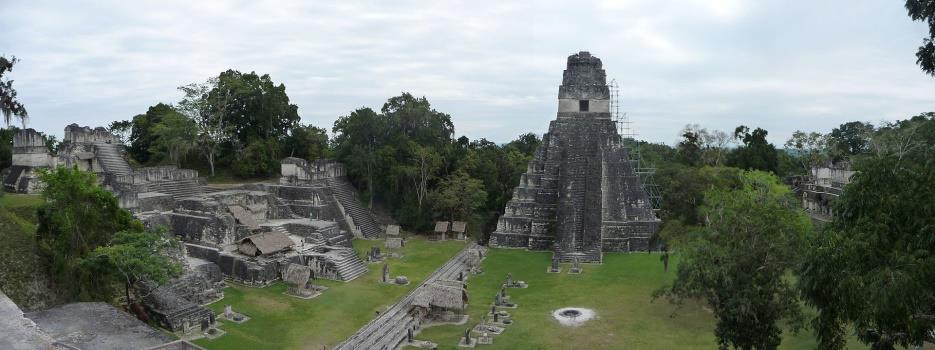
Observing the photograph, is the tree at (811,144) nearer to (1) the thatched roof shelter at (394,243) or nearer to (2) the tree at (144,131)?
(1) the thatched roof shelter at (394,243)

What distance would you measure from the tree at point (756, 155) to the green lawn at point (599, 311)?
21.7 m

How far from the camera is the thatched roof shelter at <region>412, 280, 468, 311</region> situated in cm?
1933

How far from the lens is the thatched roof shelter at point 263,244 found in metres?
23.3

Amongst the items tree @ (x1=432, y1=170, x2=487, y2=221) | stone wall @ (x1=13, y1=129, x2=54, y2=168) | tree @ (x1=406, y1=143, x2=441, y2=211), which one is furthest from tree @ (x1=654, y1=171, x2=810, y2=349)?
stone wall @ (x1=13, y1=129, x2=54, y2=168)

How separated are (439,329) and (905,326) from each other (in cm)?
1250

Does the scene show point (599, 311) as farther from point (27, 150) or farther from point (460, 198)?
point (27, 150)

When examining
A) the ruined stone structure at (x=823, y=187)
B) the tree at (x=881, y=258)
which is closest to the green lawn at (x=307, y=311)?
the tree at (x=881, y=258)

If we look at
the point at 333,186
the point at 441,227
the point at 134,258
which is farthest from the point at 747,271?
the point at 333,186

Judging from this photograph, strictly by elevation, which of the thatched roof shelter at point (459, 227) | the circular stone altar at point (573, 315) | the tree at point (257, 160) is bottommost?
the circular stone altar at point (573, 315)

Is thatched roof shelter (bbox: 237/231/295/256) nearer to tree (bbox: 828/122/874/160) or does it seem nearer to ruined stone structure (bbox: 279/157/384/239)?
ruined stone structure (bbox: 279/157/384/239)

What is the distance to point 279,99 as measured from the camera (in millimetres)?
37594

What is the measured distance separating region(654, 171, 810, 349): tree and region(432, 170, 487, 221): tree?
19.2 metres

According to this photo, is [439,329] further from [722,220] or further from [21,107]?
[21,107]

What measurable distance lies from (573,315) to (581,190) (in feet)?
37.3
